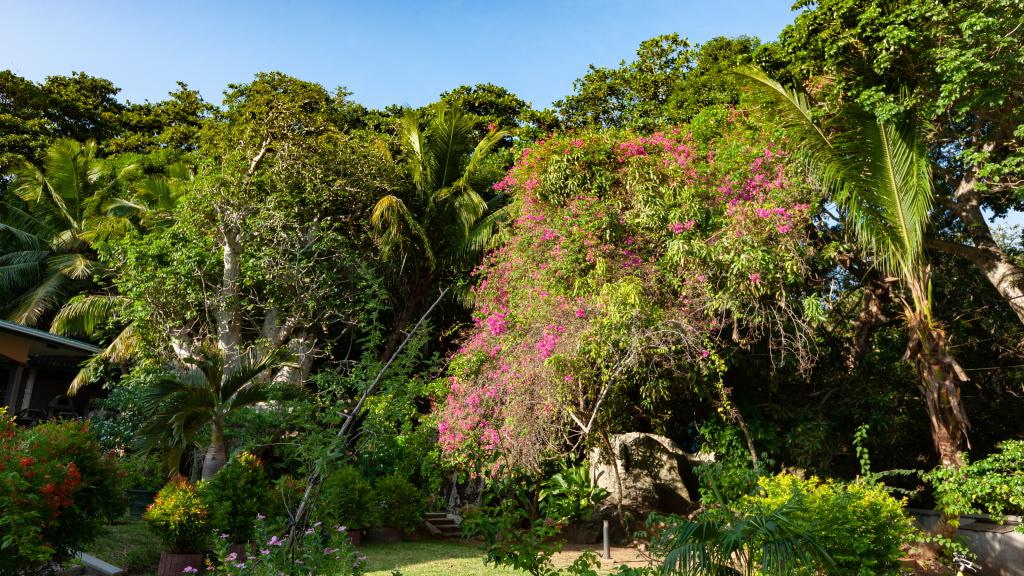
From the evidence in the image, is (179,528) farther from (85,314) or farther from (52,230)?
(52,230)

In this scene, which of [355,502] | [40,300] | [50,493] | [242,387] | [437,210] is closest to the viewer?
[50,493]

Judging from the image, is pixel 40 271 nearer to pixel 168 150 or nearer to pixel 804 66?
pixel 168 150

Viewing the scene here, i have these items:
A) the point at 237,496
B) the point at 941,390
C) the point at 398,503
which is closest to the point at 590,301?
the point at 398,503

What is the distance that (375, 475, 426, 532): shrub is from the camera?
1002 cm

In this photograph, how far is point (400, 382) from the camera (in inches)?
207

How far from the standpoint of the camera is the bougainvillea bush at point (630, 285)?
926 cm

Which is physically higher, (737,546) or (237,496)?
(737,546)

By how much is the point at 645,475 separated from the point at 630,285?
3.85 meters

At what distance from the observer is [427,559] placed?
8.55m

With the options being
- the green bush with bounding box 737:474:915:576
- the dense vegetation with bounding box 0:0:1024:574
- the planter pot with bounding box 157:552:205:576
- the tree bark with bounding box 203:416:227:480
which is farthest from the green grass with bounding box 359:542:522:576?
the green bush with bounding box 737:474:915:576

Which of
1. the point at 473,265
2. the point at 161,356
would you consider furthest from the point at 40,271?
the point at 473,265

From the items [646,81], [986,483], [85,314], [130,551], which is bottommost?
[130,551]

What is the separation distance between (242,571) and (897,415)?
10608mm

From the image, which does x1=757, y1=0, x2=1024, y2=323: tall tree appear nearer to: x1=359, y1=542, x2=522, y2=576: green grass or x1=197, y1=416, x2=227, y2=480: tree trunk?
x1=359, y1=542, x2=522, y2=576: green grass
